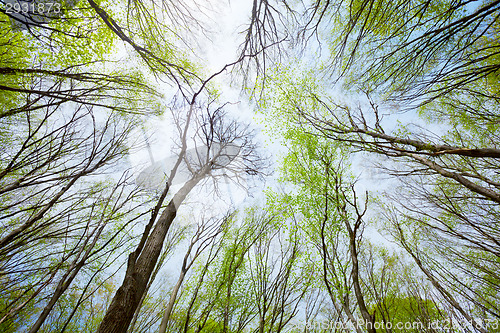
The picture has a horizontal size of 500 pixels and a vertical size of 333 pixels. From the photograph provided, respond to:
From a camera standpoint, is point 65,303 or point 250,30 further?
point 65,303

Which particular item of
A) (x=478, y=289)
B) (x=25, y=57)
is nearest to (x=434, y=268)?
(x=478, y=289)

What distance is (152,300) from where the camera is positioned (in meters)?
7.15

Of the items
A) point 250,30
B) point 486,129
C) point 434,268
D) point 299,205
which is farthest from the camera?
point 299,205

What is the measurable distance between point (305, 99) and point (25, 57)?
22.1ft

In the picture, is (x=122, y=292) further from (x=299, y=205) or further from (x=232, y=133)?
(x=232, y=133)

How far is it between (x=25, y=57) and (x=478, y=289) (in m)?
12.3

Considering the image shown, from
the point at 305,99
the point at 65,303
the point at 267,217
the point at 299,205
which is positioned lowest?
the point at 65,303

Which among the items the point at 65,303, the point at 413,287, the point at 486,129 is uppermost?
the point at 486,129

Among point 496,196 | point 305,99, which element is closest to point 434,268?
point 496,196

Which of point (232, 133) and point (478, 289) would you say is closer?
point (478, 289)

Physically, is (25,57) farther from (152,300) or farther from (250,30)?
(152,300)

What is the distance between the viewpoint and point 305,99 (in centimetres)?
643

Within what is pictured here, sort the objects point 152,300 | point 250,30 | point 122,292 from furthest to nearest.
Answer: point 152,300
point 250,30
point 122,292

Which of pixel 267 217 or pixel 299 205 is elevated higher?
pixel 299 205
